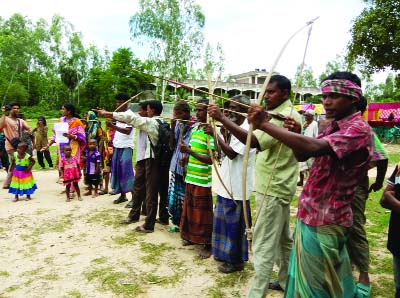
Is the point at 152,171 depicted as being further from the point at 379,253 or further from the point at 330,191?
the point at 330,191

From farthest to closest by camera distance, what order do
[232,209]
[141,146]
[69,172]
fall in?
[69,172], [141,146], [232,209]

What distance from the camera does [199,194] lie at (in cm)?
402

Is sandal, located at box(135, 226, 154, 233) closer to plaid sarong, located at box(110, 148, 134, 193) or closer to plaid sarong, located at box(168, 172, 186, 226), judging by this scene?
plaid sarong, located at box(168, 172, 186, 226)

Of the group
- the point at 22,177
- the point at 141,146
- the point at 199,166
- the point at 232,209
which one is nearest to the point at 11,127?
the point at 22,177

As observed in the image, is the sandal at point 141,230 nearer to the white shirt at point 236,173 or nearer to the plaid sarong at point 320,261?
the white shirt at point 236,173

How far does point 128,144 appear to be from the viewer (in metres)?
6.11

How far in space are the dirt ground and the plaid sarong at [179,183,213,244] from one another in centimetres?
24

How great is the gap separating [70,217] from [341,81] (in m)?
4.77

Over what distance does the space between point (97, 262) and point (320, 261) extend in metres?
2.63

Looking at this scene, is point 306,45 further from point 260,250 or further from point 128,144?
point 128,144

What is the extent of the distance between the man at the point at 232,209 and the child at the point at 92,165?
Result: 155 inches

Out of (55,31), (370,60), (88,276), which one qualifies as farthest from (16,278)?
(55,31)

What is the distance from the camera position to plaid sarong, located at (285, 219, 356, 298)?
6.59 feet

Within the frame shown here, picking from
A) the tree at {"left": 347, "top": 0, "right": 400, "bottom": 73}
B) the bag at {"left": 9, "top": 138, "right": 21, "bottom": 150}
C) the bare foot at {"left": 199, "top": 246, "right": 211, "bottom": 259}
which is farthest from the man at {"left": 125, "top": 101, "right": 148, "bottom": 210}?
the tree at {"left": 347, "top": 0, "right": 400, "bottom": 73}
